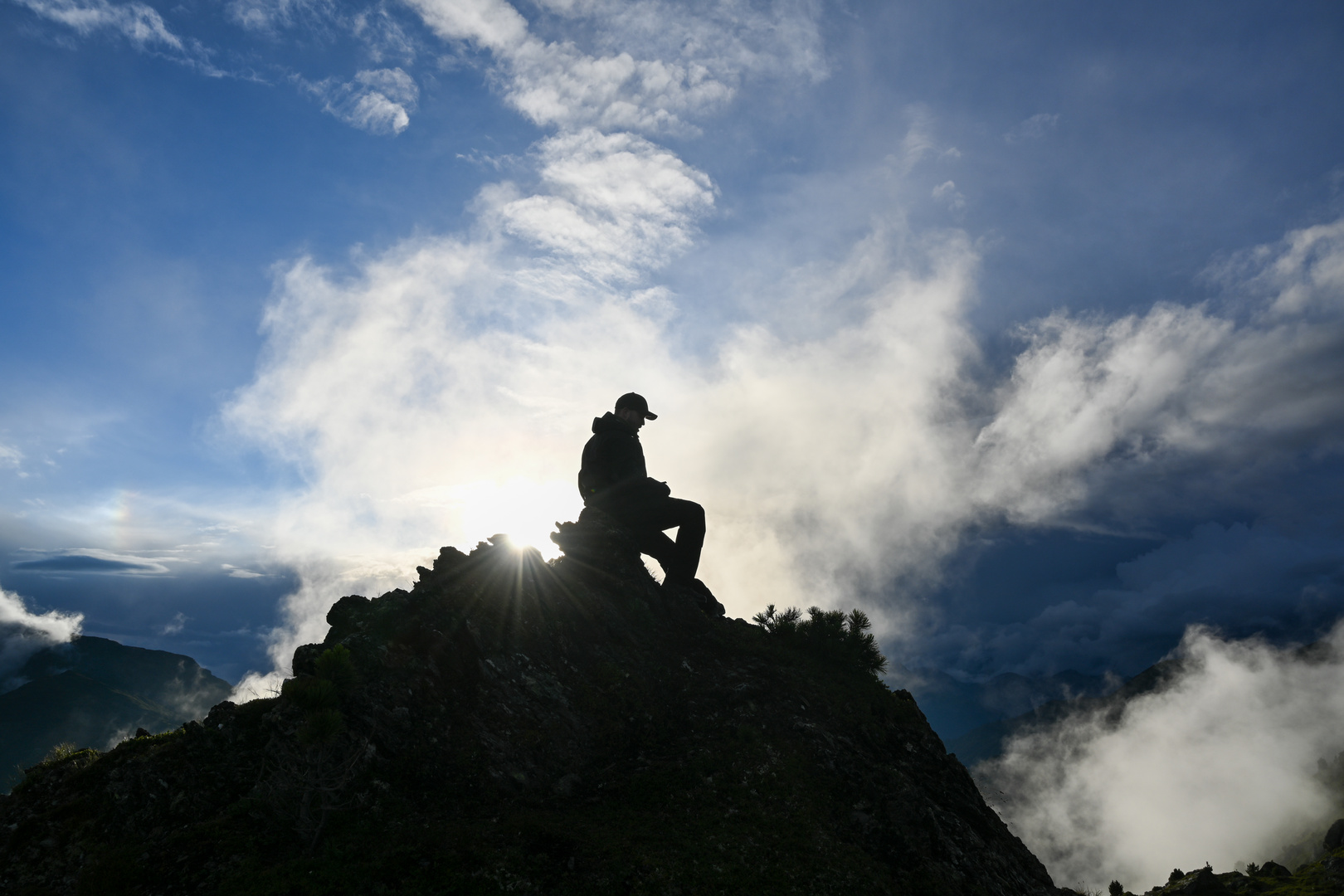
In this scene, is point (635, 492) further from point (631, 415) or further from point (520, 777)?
point (520, 777)

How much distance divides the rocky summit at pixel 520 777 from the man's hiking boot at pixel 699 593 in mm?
2379

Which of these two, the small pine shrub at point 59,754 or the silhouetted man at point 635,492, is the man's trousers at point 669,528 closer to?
the silhouetted man at point 635,492

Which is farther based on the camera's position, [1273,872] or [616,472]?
[1273,872]

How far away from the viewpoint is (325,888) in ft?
27.9

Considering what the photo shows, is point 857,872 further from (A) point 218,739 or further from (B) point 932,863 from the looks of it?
(A) point 218,739

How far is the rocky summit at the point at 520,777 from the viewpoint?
9352mm

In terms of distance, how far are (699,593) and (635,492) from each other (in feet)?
14.7

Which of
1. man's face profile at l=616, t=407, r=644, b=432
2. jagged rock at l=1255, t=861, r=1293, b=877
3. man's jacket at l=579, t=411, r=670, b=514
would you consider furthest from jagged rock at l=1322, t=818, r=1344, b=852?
man's face profile at l=616, t=407, r=644, b=432

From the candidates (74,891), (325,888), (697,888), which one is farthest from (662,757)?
(74,891)

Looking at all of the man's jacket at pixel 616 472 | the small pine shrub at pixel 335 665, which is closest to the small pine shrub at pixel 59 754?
the small pine shrub at pixel 335 665

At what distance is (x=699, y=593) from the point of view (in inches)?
858

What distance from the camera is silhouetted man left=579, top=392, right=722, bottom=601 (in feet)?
67.0

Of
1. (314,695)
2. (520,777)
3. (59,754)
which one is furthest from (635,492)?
(59,754)

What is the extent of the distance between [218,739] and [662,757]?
337 inches
